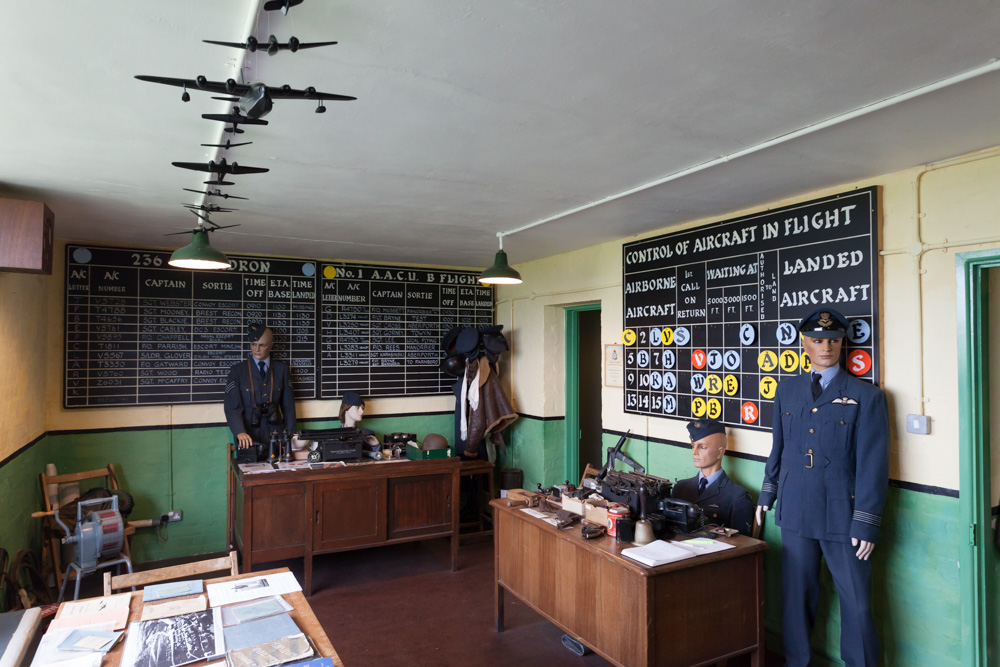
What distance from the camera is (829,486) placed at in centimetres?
332

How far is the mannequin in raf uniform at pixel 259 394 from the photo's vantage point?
18.6 ft

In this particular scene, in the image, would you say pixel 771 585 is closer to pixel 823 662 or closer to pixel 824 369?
pixel 823 662

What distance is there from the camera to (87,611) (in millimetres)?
2383

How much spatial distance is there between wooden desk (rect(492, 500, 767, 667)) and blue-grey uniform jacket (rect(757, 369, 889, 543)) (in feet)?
1.28

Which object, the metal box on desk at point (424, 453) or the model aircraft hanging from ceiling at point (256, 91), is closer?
the model aircraft hanging from ceiling at point (256, 91)

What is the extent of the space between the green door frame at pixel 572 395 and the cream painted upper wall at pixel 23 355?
4540 mm

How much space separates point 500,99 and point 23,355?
160 inches

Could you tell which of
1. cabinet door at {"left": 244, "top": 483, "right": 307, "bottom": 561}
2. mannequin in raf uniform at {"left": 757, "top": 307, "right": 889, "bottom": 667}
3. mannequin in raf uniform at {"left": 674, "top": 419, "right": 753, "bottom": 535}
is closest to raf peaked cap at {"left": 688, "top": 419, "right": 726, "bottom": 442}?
mannequin in raf uniform at {"left": 674, "top": 419, "right": 753, "bottom": 535}

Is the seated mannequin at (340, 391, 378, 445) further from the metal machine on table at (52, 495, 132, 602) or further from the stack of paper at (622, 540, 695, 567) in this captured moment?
the stack of paper at (622, 540, 695, 567)

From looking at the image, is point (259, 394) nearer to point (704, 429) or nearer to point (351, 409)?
point (351, 409)

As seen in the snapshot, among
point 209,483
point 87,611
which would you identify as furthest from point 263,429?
point 87,611

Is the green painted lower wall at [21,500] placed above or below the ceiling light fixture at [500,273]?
below

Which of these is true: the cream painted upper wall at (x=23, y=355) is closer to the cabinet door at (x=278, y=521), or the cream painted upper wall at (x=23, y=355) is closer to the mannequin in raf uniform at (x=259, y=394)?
the mannequin in raf uniform at (x=259, y=394)

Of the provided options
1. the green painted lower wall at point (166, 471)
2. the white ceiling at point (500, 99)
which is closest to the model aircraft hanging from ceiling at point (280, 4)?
the white ceiling at point (500, 99)
